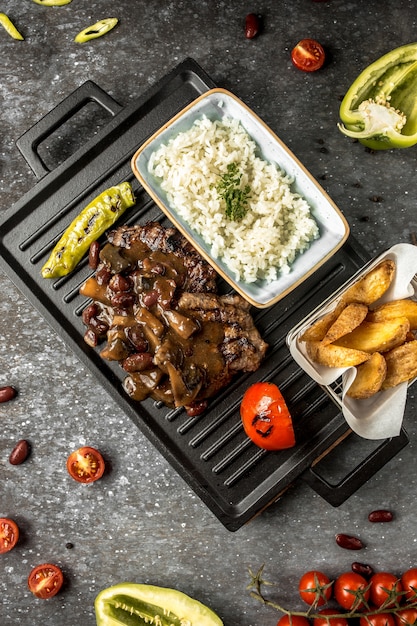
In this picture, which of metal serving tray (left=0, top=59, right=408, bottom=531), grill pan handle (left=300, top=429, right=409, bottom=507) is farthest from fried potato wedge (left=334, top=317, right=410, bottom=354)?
grill pan handle (left=300, top=429, right=409, bottom=507)

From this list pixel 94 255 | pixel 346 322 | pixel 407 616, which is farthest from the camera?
pixel 407 616

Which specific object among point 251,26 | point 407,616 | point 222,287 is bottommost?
point 407,616

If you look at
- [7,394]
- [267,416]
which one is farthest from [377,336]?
[7,394]

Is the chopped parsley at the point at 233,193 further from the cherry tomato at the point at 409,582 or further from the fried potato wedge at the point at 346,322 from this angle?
the cherry tomato at the point at 409,582

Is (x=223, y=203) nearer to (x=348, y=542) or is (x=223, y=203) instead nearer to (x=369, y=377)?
(x=369, y=377)

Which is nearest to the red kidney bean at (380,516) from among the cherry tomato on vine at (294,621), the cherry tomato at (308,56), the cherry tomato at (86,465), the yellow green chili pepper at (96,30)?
the cherry tomato on vine at (294,621)

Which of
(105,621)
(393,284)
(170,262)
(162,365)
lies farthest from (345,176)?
(105,621)
